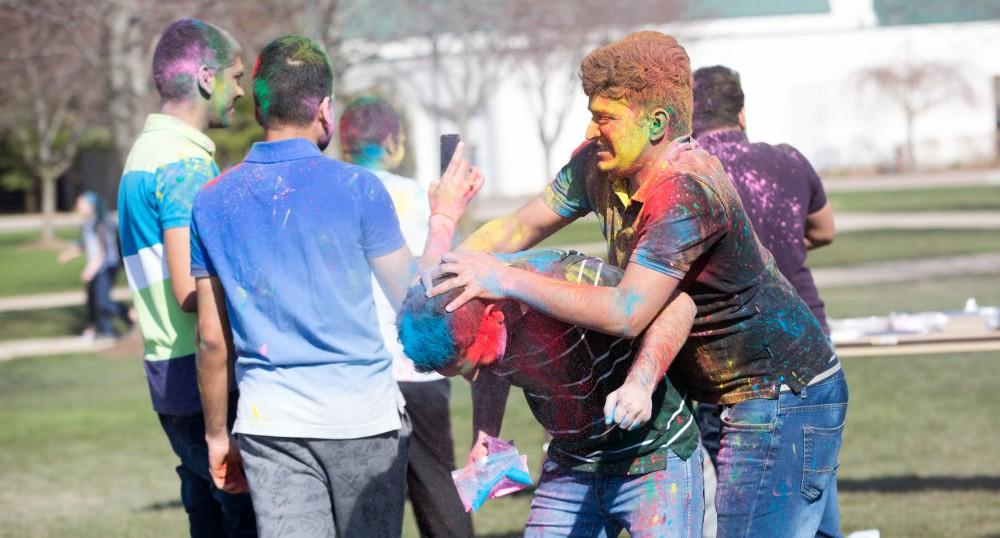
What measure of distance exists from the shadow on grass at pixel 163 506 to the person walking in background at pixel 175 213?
10.6 ft

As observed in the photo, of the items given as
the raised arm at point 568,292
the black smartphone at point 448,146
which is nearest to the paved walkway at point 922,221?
the black smartphone at point 448,146

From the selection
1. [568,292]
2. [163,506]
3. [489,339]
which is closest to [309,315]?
[489,339]

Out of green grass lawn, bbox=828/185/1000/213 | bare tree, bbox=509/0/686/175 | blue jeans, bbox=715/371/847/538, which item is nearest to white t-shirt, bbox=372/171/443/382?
blue jeans, bbox=715/371/847/538

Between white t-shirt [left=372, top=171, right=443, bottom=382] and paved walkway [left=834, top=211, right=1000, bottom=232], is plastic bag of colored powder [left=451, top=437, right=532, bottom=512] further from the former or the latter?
paved walkway [left=834, top=211, right=1000, bottom=232]

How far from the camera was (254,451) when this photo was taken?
140 inches

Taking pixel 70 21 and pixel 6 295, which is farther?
pixel 6 295

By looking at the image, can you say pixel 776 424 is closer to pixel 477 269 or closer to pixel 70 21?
pixel 477 269

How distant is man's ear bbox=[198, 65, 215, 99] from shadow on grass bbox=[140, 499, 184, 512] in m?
3.69

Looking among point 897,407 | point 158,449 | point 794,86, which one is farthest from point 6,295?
point 794,86

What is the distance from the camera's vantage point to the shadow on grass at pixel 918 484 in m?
6.84

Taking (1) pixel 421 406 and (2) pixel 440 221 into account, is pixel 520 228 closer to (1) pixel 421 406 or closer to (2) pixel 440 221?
(2) pixel 440 221

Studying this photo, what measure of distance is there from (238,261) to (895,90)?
138 ft

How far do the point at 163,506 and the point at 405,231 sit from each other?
3482 millimetres

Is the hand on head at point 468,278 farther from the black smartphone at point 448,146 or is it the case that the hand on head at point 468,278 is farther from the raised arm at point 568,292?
the black smartphone at point 448,146
